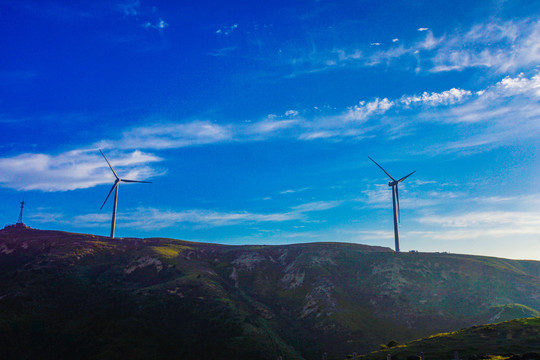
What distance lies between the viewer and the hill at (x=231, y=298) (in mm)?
88438

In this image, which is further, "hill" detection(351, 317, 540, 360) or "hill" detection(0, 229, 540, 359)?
"hill" detection(0, 229, 540, 359)

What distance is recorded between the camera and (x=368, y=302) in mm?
126688

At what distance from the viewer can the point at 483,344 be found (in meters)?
63.3

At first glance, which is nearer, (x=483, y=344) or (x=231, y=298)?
(x=483, y=344)

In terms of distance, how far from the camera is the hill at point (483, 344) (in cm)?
5731

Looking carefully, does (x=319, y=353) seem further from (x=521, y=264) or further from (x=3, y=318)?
(x=521, y=264)

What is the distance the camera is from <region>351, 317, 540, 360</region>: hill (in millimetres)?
57312

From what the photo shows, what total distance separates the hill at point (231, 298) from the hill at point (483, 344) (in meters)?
27.7

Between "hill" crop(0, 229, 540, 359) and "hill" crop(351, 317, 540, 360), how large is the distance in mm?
27662

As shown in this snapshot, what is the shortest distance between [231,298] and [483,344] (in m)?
74.0

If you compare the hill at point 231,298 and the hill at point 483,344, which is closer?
the hill at point 483,344

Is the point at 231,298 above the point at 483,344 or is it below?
above

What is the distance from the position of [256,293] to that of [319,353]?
1807 inches

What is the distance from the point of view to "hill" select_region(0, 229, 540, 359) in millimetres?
88438
